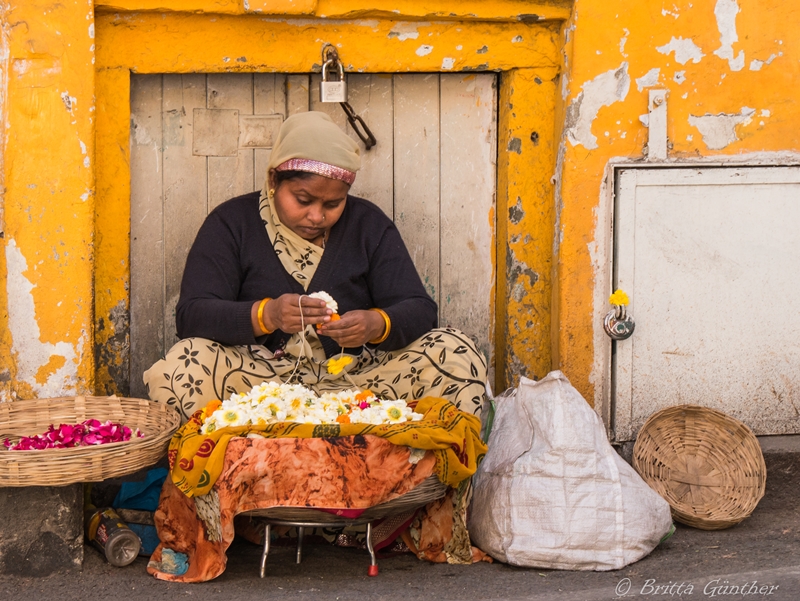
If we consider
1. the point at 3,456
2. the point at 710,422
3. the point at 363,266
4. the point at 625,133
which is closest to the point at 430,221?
the point at 363,266

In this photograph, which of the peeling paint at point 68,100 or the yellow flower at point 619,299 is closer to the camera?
the peeling paint at point 68,100

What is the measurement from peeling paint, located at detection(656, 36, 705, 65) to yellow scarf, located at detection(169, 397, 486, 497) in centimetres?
193

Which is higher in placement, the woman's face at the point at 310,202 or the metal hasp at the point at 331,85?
the metal hasp at the point at 331,85

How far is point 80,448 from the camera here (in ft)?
9.69

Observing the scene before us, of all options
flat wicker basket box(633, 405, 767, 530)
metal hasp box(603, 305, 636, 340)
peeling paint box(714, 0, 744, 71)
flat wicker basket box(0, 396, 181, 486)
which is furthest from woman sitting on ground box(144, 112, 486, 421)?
peeling paint box(714, 0, 744, 71)

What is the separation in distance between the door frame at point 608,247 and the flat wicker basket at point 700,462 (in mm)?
294

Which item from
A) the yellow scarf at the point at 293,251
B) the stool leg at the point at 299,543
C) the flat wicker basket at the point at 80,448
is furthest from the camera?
the yellow scarf at the point at 293,251

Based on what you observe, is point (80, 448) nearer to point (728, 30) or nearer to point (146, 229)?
point (146, 229)

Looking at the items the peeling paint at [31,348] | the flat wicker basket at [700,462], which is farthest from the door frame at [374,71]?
the flat wicker basket at [700,462]

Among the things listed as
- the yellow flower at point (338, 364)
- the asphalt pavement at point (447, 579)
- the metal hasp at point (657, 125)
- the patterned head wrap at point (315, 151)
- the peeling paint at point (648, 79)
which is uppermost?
the peeling paint at point (648, 79)

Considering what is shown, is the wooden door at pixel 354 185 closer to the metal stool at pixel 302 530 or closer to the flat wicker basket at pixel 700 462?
the flat wicker basket at pixel 700 462

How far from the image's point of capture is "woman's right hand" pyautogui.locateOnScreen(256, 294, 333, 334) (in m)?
3.31

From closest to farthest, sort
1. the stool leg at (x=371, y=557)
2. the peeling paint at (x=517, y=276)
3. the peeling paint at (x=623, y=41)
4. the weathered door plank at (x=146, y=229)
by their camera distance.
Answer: the stool leg at (x=371, y=557), the peeling paint at (x=623, y=41), the weathered door plank at (x=146, y=229), the peeling paint at (x=517, y=276)

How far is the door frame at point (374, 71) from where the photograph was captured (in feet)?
12.8
